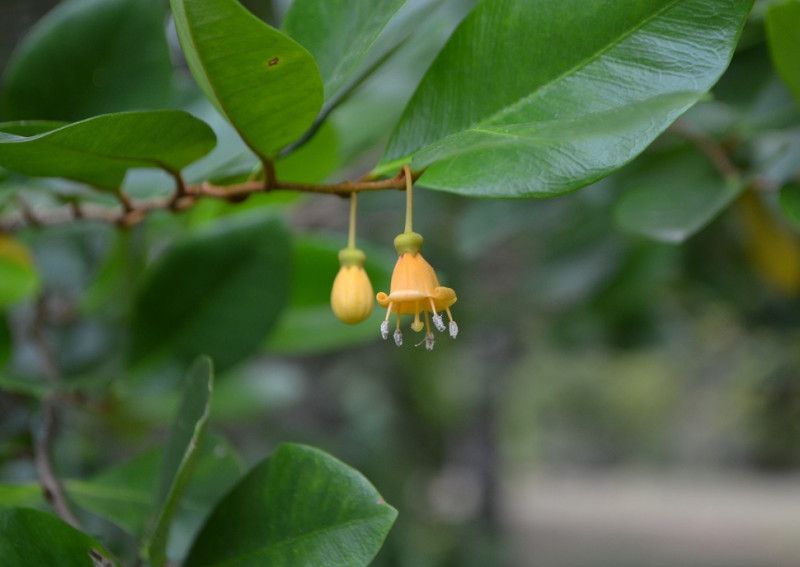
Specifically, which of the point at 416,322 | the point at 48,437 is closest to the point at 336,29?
the point at 416,322

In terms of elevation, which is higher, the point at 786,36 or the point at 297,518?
the point at 786,36

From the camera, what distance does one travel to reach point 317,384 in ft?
12.8

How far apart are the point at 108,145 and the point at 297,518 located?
303 millimetres

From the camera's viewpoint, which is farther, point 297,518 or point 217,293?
point 217,293

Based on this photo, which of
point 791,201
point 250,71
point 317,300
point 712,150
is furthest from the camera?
point 317,300

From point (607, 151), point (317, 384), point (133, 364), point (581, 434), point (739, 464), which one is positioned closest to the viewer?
point (607, 151)

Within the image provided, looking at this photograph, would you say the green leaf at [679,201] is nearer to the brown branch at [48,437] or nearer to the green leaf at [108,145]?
the green leaf at [108,145]

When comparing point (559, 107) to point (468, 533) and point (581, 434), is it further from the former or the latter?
point (581, 434)

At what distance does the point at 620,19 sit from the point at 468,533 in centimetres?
309

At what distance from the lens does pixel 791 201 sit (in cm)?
74

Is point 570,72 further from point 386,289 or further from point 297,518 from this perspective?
point 386,289

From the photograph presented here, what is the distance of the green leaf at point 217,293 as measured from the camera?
2.97ft

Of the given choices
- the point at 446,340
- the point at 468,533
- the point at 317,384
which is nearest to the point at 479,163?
the point at 446,340

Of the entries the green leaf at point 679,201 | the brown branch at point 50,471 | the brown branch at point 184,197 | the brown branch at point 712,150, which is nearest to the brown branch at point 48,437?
the brown branch at point 50,471
